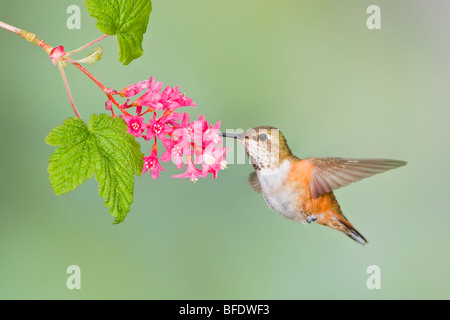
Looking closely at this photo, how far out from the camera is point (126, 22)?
26.3 inches

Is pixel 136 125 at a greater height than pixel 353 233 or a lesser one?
greater

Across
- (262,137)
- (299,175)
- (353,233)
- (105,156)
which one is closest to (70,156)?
(105,156)

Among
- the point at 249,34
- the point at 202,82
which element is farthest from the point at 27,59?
the point at 249,34

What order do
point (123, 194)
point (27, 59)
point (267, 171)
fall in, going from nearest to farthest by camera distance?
point (123, 194), point (267, 171), point (27, 59)

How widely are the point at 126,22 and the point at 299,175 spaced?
1.33 feet

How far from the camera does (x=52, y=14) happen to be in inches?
63.7

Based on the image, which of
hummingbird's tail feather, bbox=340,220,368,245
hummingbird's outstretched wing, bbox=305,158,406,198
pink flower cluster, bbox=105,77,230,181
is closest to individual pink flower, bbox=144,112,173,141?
pink flower cluster, bbox=105,77,230,181

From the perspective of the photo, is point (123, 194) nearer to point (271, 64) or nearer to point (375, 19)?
point (271, 64)

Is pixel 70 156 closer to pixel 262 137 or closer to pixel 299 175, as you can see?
pixel 262 137

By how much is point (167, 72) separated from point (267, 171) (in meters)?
0.94

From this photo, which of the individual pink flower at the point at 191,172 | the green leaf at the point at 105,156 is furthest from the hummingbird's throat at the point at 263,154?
the green leaf at the point at 105,156

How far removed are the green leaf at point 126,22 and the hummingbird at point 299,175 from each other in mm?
195

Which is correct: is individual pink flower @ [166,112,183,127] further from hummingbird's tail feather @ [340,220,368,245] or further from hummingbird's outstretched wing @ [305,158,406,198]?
hummingbird's tail feather @ [340,220,368,245]

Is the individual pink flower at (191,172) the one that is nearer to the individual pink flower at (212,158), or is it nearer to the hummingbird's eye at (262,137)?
the individual pink flower at (212,158)
